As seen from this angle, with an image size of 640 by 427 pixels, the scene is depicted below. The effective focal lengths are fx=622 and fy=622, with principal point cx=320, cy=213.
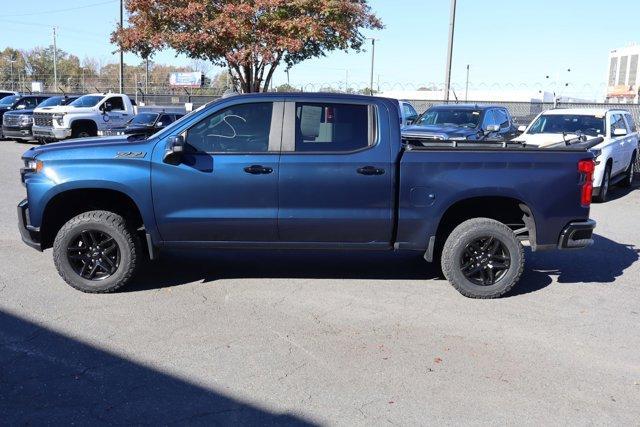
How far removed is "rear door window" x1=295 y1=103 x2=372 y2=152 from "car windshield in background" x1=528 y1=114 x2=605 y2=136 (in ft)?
27.7

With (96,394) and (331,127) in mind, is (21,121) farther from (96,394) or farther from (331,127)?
(96,394)

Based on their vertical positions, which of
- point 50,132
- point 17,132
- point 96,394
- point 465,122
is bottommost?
point 96,394

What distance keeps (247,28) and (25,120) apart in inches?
420

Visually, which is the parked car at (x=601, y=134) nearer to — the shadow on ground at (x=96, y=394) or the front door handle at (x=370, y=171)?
the front door handle at (x=370, y=171)

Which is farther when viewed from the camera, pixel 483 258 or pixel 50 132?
pixel 50 132

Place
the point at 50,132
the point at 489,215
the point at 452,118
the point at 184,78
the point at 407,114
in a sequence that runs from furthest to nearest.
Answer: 1. the point at 184,78
2. the point at 50,132
3. the point at 407,114
4. the point at 452,118
5. the point at 489,215

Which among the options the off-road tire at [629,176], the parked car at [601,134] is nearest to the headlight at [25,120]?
the parked car at [601,134]

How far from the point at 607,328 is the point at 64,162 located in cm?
513

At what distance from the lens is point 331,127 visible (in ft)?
19.7

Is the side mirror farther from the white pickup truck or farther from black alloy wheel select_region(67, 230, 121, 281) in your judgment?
the white pickup truck

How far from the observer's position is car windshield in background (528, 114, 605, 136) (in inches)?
508

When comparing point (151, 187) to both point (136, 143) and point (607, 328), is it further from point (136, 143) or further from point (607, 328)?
point (607, 328)

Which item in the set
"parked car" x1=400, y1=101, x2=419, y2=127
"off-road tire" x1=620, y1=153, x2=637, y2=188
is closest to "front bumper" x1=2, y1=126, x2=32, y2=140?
"parked car" x1=400, y1=101, x2=419, y2=127

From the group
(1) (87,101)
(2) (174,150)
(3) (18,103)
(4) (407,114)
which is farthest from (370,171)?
(3) (18,103)
